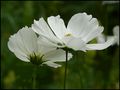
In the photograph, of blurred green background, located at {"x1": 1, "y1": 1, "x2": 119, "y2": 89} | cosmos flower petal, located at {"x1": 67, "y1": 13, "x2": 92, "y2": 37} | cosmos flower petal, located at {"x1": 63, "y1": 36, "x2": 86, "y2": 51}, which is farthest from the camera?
blurred green background, located at {"x1": 1, "y1": 1, "x2": 119, "y2": 89}

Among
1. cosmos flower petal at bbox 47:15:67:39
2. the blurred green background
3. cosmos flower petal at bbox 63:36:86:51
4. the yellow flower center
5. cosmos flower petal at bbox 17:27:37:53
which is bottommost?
the yellow flower center

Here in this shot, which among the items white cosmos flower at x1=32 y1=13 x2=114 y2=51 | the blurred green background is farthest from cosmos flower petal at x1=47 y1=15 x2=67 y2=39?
the blurred green background

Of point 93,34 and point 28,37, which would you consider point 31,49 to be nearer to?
point 28,37

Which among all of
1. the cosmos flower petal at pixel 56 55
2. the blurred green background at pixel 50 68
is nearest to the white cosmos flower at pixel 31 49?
the cosmos flower petal at pixel 56 55

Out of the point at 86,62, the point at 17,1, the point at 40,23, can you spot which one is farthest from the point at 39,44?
the point at 17,1

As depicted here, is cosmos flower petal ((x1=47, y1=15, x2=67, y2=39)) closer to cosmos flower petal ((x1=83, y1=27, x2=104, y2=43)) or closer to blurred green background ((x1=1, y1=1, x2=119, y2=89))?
cosmos flower petal ((x1=83, y1=27, x2=104, y2=43))

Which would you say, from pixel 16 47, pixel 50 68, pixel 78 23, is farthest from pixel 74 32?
pixel 50 68
